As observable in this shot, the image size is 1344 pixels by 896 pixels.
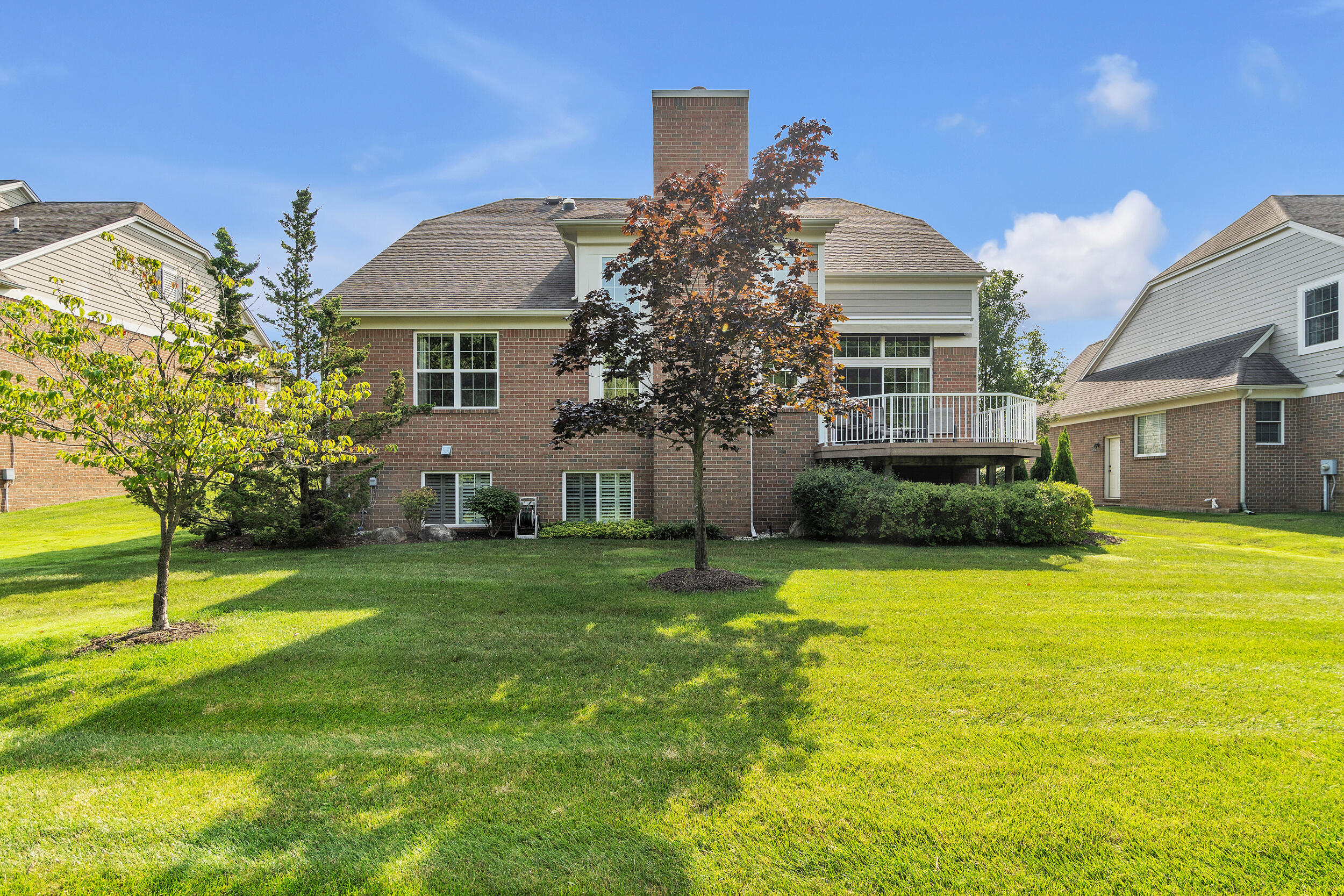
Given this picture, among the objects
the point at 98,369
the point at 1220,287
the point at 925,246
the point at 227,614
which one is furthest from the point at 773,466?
the point at 1220,287

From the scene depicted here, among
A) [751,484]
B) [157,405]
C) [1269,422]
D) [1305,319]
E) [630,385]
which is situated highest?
[1305,319]

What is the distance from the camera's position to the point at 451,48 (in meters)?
9.26

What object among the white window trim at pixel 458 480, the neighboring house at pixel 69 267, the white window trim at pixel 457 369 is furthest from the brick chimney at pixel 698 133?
the neighboring house at pixel 69 267

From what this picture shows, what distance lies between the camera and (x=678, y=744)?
139 inches

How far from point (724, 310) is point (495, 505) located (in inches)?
280

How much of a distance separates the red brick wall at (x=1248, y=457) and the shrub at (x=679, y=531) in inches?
550

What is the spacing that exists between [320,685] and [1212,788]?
5.23 m

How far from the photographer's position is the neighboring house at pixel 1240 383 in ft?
52.6

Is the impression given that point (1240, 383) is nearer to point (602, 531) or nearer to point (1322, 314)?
point (1322, 314)

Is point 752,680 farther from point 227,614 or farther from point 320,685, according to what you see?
point 227,614

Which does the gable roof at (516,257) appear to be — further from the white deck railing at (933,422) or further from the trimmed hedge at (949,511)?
the trimmed hedge at (949,511)

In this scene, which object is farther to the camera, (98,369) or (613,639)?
(613,639)

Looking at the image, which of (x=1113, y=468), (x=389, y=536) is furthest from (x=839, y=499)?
(x=1113, y=468)

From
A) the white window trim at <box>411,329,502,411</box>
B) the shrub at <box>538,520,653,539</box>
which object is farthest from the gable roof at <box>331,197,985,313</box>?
the shrub at <box>538,520,653,539</box>
